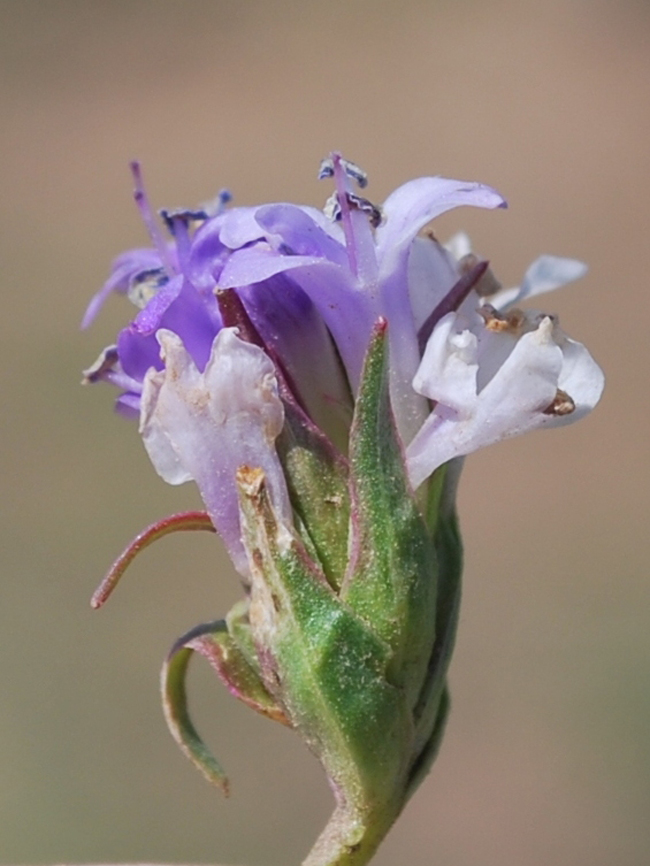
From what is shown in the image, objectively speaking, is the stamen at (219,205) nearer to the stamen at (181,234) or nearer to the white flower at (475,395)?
the stamen at (181,234)

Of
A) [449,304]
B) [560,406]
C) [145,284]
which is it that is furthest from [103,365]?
[560,406]

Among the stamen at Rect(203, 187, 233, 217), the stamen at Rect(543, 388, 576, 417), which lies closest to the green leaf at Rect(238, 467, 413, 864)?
the stamen at Rect(543, 388, 576, 417)

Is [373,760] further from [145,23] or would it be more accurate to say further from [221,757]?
[145,23]

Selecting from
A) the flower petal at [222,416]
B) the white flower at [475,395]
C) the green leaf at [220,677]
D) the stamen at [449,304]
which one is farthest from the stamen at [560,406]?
the green leaf at [220,677]

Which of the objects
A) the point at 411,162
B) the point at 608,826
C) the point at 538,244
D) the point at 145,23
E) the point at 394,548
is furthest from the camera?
the point at 145,23

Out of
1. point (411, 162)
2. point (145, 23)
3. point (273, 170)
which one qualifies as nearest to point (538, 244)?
point (411, 162)

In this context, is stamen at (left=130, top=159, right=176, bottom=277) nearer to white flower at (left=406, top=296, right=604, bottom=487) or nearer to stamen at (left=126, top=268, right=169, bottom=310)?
stamen at (left=126, top=268, right=169, bottom=310)

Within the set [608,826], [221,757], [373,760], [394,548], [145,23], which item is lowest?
[608,826]
